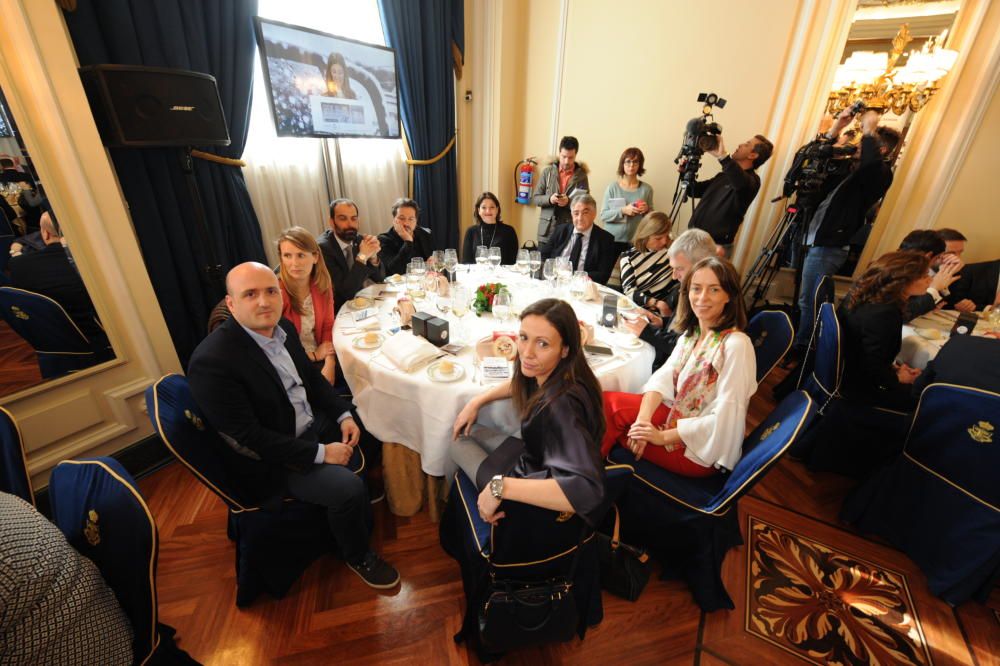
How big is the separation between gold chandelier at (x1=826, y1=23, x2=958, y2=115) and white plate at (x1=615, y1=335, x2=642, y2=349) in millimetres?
3255

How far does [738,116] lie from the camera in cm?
376

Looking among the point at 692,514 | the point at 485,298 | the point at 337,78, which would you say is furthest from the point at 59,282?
the point at 692,514

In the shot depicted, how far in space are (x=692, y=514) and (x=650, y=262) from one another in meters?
1.72

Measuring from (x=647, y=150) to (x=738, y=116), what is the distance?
0.85 metres

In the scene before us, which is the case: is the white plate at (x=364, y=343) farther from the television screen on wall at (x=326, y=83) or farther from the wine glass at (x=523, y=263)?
the television screen on wall at (x=326, y=83)

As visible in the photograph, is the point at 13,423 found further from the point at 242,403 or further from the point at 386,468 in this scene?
the point at 386,468

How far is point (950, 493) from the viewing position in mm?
1710


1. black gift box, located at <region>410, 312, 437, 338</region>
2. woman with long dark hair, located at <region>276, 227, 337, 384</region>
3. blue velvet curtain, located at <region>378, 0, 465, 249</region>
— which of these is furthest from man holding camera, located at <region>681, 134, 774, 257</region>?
woman with long dark hair, located at <region>276, 227, 337, 384</region>

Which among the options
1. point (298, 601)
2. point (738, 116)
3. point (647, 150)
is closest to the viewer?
point (298, 601)

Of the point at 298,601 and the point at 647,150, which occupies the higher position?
the point at 647,150

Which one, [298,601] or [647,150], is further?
[647,150]

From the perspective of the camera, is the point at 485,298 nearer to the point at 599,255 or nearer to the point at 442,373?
the point at 442,373

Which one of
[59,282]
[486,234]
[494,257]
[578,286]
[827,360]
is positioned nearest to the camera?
[59,282]

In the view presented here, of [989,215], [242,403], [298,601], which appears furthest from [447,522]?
[989,215]
